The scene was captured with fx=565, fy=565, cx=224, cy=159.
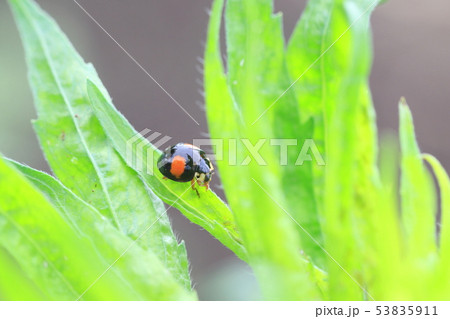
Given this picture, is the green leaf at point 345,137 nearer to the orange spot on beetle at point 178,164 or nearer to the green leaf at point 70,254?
the green leaf at point 70,254

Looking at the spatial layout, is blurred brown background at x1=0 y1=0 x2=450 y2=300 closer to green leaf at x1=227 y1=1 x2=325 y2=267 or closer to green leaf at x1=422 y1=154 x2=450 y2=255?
green leaf at x1=227 y1=1 x2=325 y2=267

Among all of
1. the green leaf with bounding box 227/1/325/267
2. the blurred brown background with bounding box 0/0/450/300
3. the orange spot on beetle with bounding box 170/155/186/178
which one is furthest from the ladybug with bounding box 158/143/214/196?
the blurred brown background with bounding box 0/0/450/300

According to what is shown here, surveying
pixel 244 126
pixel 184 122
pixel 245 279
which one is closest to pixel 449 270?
pixel 244 126

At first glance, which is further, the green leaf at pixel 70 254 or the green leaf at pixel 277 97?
the green leaf at pixel 277 97

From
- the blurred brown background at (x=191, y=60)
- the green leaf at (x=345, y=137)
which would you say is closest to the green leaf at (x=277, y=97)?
the green leaf at (x=345, y=137)

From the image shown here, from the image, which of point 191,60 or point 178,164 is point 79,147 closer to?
point 178,164
